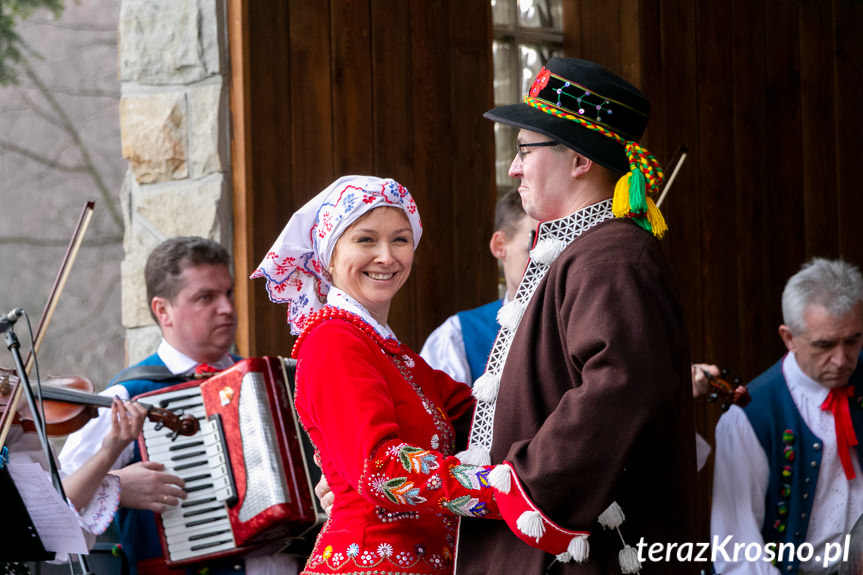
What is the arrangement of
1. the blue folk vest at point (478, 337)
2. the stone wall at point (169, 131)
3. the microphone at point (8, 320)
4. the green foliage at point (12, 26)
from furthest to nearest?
the green foliage at point (12, 26), the blue folk vest at point (478, 337), the stone wall at point (169, 131), the microphone at point (8, 320)

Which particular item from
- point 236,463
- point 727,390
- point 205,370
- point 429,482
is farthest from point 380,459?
point 727,390

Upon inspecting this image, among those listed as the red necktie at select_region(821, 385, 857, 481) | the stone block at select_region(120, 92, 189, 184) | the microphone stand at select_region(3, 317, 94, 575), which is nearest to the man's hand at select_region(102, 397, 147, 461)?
the microphone stand at select_region(3, 317, 94, 575)

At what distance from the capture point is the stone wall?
3.56 meters

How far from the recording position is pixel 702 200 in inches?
187

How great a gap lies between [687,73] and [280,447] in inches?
109

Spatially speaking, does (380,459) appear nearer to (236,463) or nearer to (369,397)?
(369,397)

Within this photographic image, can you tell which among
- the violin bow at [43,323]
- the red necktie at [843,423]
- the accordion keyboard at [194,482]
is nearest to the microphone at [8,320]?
the violin bow at [43,323]

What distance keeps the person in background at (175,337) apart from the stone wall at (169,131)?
269 mm

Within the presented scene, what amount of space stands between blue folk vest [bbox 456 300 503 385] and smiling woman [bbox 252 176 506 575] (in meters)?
1.41

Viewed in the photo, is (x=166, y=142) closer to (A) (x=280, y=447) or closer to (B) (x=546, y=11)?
(A) (x=280, y=447)

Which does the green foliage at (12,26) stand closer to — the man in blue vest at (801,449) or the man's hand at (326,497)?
the man's hand at (326,497)

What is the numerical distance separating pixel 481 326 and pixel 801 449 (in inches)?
43.8

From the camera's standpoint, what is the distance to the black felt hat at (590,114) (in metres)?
1.96

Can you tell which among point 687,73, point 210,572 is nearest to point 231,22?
point 210,572
